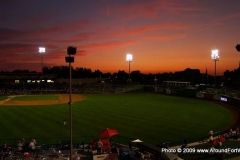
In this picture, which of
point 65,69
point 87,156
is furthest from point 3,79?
point 87,156

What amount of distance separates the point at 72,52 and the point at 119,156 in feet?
21.8

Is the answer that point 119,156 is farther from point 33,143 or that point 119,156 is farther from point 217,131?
point 217,131

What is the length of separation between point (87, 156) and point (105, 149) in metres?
1.25

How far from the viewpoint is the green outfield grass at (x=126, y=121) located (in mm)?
31219

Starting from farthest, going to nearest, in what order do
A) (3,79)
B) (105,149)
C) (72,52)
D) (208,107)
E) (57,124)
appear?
(3,79) → (208,107) → (57,124) → (105,149) → (72,52)

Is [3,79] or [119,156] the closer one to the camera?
[119,156]

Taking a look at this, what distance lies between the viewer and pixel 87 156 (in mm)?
22891

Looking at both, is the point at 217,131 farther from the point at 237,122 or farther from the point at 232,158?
the point at 232,158

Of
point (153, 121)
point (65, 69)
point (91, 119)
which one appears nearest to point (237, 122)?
point (153, 121)

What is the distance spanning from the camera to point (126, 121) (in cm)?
3822

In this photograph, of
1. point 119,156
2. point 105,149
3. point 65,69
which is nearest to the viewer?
point 119,156

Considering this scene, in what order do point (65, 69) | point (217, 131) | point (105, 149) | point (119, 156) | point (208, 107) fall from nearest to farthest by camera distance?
1. point (119, 156)
2. point (105, 149)
3. point (217, 131)
4. point (208, 107)
5. point (65, 69)

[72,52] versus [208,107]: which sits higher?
[72,52]

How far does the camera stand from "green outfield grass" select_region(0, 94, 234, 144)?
3122 cm
